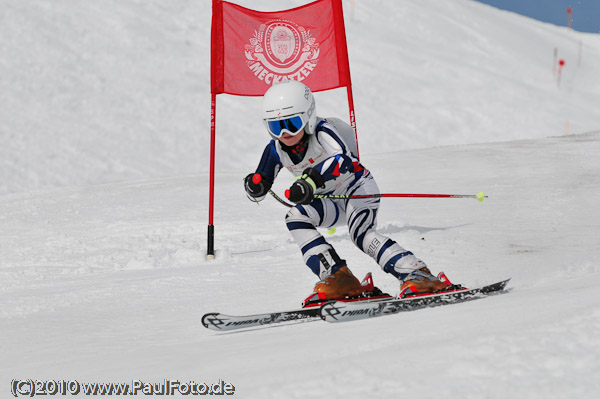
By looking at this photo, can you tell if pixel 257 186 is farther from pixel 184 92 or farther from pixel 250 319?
pixel 184 92

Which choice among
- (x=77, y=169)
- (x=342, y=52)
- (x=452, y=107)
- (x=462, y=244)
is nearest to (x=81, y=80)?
(x=77, y=169)

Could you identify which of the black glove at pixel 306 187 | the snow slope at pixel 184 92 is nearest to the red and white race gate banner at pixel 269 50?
the black glove at pixel 306 187

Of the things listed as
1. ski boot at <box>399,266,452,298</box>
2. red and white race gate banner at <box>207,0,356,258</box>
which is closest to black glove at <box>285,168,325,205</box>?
ski boot at <box>399,266,452,298</box>

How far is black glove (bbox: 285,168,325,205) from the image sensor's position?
429 cm

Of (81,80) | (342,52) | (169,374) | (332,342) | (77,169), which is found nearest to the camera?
(169,374)

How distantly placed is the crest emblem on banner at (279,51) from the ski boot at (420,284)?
3.87 m

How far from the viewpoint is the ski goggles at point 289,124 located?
4.59 m

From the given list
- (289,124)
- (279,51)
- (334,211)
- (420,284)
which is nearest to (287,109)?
(289,124)

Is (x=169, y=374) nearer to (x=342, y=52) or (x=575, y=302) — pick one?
(x=575, y=302)

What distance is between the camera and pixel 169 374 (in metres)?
2.90

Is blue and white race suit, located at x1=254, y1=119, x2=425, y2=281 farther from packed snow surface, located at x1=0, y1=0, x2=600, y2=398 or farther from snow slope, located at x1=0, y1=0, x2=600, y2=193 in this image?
snow slope, located at x1=0, y1=0, x2=600, y2=193

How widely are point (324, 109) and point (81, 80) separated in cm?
761

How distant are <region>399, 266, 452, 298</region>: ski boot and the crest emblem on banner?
387 cm

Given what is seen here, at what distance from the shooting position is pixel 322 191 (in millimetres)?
4742
